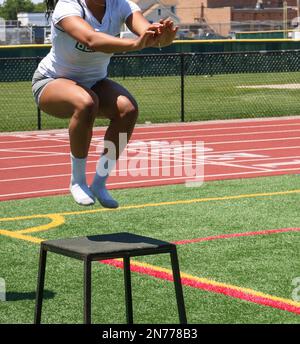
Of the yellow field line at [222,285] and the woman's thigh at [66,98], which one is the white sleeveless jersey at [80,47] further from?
the yellow field line at [222,285]

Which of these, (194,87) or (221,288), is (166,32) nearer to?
(221,288)

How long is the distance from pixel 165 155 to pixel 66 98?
10317 millimetres

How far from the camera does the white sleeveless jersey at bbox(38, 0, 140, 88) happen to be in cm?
663

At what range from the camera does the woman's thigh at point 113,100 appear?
22.7ft

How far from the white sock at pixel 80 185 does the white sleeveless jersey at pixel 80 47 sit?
20.9 inches

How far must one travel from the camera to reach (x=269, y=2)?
11081 cm

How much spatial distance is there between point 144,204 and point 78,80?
536 centimetres

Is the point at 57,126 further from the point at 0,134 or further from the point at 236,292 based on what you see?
the point at 236,292

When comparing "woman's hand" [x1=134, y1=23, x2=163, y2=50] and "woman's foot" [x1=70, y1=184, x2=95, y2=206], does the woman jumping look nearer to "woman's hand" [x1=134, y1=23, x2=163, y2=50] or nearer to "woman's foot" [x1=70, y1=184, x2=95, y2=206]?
"woman's foot" [x1=70, y1=184, x2=95, y2=206]

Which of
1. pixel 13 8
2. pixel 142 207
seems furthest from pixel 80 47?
pixel 13 8

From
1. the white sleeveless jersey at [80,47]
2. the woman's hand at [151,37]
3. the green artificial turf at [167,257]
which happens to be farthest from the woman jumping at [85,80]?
the green artificial turf at [167,257]

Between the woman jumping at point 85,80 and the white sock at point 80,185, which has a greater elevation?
the woman jumping at point 85,80

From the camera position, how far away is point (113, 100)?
272 inches
